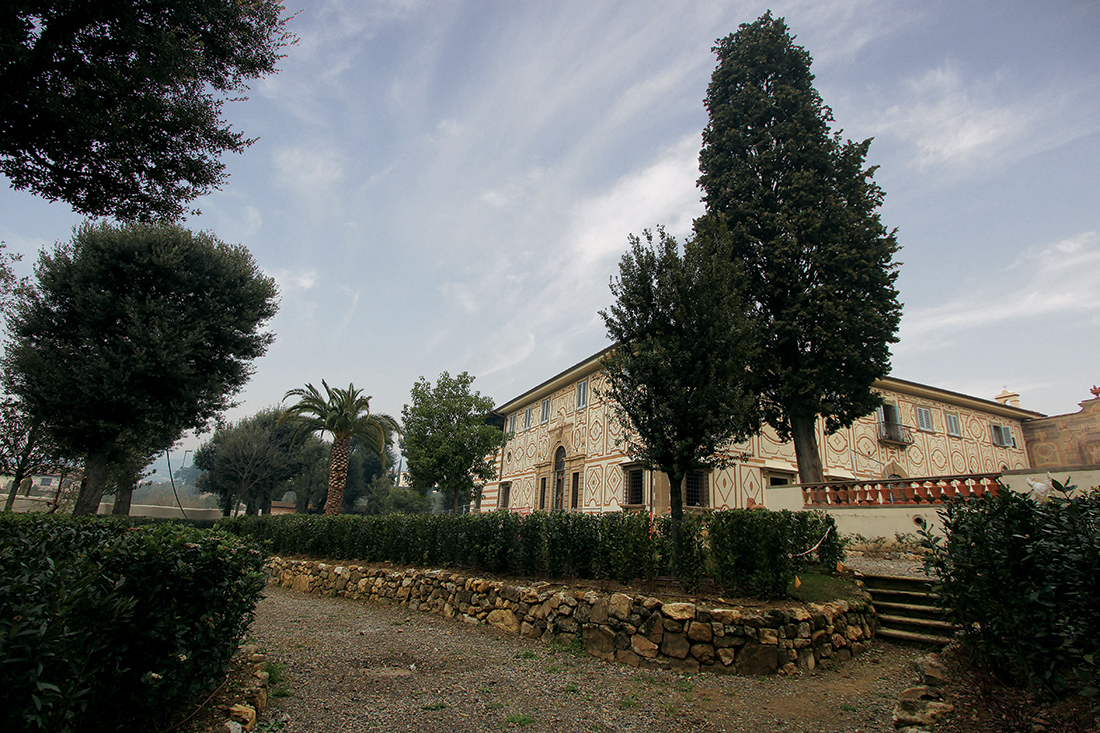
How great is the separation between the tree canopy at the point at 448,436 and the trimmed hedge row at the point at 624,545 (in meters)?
10.4

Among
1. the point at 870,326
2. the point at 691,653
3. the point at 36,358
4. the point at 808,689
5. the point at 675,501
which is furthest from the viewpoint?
the point at 36,358

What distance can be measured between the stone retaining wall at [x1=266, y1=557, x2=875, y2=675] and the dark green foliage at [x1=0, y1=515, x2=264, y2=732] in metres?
4.50

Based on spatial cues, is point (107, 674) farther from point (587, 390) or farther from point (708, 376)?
point (587, 390)

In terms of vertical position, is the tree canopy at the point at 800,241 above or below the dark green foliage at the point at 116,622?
above

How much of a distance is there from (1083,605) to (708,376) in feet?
22.2

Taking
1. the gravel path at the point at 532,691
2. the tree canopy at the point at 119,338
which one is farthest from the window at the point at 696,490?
the tree canopy at the point at 119,338

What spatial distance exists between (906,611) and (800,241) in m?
10.6

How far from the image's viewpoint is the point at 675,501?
936 centimetres

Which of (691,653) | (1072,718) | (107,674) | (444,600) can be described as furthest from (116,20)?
(1072,718)

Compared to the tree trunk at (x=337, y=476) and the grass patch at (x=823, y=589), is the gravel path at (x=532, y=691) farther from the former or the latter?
the tree trunk at (x=337, y=476)

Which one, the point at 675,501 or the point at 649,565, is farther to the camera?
the point at 675,501

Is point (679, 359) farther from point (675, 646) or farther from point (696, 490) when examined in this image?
Result: point (696, 490)

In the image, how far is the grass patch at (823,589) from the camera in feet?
24.0

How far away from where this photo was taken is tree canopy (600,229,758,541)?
9375 mm
